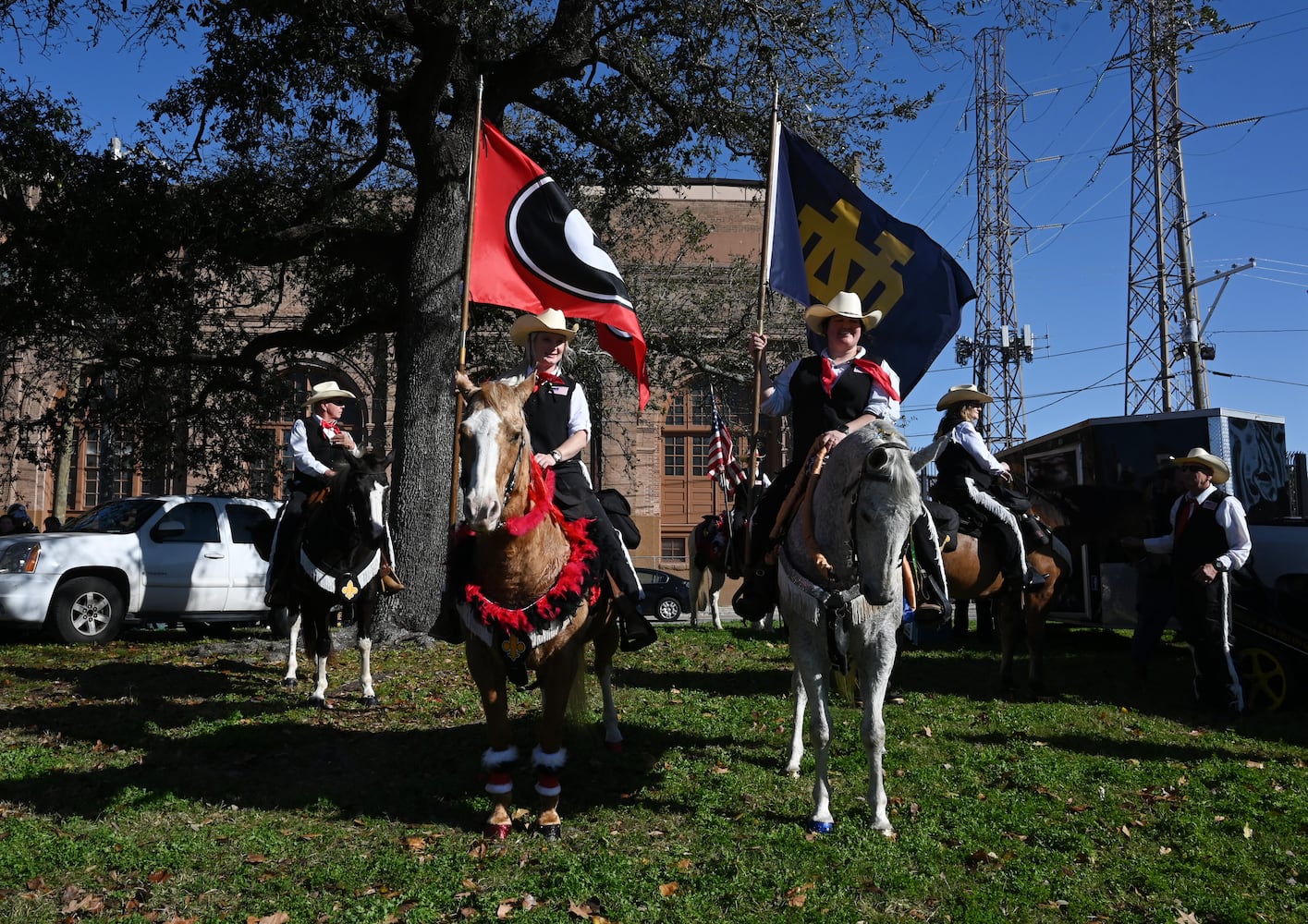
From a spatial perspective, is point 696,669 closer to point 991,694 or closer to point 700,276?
point 991,694

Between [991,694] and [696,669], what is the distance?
3128 millimetres

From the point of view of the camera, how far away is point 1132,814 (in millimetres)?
6082

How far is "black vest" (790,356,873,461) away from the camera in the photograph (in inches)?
247

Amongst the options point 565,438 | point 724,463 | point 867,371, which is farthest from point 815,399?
point 724,463

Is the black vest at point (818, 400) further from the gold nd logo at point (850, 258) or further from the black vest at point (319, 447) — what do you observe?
the black vest at point (319, 447)

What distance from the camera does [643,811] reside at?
19.4 ft

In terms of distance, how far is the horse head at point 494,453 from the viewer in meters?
4.60

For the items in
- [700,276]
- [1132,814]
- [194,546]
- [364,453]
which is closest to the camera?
[1132,814]

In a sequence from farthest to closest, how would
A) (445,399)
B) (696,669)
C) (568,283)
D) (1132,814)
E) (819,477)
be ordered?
(445,399) < (696,669) < (568,283) < (1132,814) < (819,477)

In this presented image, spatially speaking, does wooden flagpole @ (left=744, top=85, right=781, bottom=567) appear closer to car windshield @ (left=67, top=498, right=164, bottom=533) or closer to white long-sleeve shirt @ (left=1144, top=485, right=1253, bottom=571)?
Answer: white long-sleeve shirt @ (left=1144, top=485, right=1253, bottom=571)

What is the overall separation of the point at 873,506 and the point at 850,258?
3935 mm

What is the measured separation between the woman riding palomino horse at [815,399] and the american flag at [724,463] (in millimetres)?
6947

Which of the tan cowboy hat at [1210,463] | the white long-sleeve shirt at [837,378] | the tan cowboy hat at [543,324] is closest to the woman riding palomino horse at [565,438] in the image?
the tan cowboy hat at [543,324]

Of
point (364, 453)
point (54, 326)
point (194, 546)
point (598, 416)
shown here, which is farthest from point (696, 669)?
point (598, 416)
